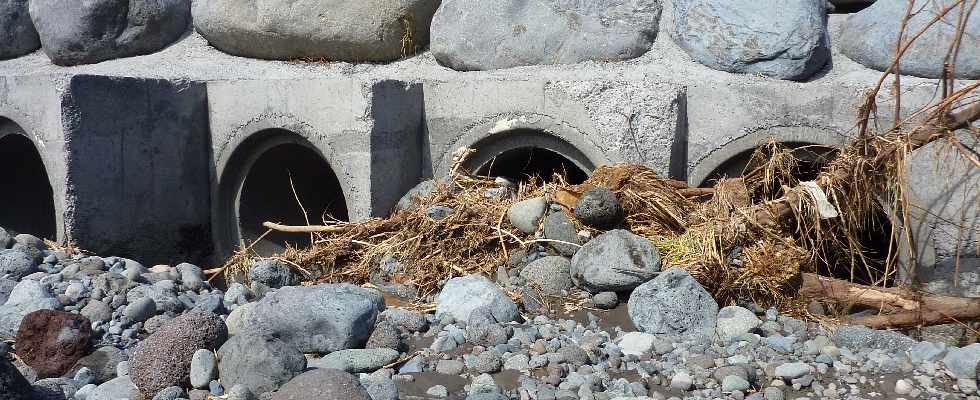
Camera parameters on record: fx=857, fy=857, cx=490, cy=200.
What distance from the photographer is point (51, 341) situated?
13.1 feet

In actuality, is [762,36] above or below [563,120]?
above

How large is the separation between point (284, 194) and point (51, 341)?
12.3 feet

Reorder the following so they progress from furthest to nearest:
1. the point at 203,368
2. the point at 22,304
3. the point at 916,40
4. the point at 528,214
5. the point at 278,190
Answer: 1. the point at 278,190
2. the point at 916,40
3. the point at 528,214
4. the point at 22,304
5. the point at 203,368

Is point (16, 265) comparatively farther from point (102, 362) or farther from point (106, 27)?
point (106, 27)

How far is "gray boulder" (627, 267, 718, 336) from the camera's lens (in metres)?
4.11

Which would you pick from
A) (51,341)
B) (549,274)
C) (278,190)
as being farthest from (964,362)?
(278,190)

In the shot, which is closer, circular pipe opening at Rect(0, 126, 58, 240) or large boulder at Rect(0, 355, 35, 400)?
large boulder at Rect(0, 355, 35, 400)

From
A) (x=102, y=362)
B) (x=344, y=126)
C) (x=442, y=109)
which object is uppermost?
(x=442, y=109)

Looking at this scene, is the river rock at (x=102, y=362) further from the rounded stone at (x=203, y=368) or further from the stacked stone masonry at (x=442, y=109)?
the stacked stone masonry at (x=442, y=109)

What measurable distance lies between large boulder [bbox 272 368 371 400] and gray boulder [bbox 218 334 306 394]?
0.25 metres

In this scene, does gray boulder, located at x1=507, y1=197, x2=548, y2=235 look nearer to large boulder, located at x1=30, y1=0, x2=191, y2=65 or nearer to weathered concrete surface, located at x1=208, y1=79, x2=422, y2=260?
weathered concrete surface, located at x1=208, y1=79, x2=422, y2=260

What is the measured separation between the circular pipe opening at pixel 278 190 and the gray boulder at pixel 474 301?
7.64ft

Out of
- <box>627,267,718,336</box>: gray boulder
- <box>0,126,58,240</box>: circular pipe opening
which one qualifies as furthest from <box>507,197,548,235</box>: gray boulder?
<box>0,126,58,240</box>: circular pipe opening

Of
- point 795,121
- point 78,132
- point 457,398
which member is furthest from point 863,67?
point 78,132
